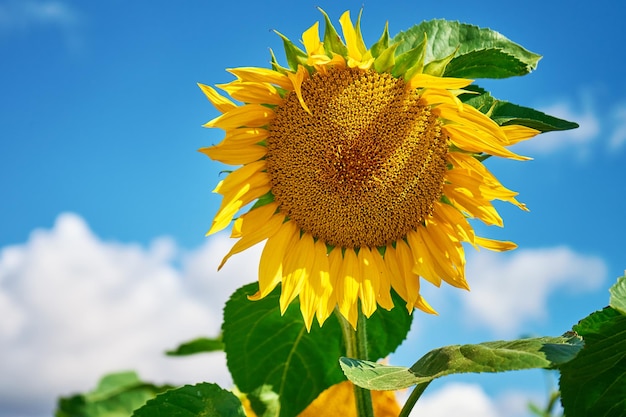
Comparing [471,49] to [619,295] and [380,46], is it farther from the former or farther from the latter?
[619,295]

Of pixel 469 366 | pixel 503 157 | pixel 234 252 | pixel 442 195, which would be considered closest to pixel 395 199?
pixel 442 195

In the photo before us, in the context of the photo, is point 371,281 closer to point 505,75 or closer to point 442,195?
point 442,195

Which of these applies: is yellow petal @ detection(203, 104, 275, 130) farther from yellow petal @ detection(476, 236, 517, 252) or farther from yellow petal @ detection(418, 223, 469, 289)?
yellow petal @ detection(476, 236, 517, 252)

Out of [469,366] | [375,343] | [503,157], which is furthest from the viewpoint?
[375,343]

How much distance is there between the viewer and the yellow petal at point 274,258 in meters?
2.19

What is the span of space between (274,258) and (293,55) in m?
0.59

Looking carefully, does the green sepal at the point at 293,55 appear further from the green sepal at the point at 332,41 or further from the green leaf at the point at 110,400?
the green leaf at the point at 110,400

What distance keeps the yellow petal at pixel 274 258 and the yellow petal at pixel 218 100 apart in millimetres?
391

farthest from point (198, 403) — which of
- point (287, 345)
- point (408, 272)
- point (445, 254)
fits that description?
point (445, 254)

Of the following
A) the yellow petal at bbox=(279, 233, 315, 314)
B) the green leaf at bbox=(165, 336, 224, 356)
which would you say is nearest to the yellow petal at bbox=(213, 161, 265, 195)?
the yellow petal at bbox=(279, 233, 315, 314)

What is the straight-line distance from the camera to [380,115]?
2.13 m

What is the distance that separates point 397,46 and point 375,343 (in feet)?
2.99

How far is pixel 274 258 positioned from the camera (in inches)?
88.3

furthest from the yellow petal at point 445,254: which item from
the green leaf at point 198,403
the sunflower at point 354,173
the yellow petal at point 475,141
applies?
the green leaf at point 198,403
